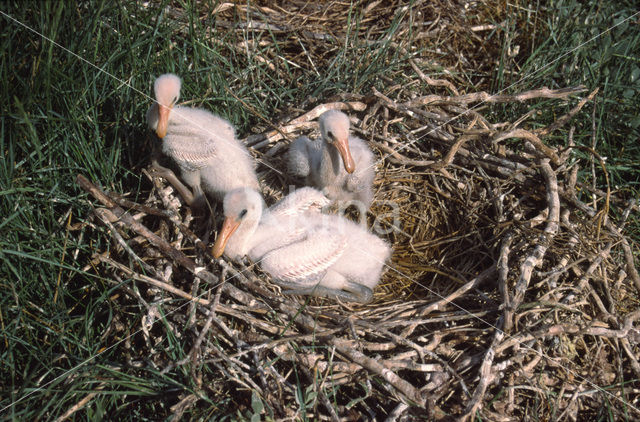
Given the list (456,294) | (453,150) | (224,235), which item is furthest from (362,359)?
(453,150)

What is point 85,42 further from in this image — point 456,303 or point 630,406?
point 630,406

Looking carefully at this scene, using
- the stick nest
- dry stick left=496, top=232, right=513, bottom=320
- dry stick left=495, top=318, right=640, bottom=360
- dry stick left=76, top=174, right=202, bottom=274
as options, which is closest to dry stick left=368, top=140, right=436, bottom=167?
the stick nest

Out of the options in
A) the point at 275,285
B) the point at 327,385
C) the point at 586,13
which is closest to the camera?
the point at 327,385

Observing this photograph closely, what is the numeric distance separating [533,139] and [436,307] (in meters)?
1.17

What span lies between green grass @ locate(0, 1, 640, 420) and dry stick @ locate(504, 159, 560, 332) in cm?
60

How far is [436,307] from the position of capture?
8.60ft

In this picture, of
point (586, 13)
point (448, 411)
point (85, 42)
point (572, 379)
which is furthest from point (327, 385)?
point (586, 13)

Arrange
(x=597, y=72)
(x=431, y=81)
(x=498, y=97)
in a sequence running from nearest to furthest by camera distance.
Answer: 1. (x=498, y=97)
2. (x=431, y=81)
3. (x=597, y=72)

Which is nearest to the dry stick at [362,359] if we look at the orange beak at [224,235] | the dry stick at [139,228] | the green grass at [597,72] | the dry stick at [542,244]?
the orange beak at [224,235]

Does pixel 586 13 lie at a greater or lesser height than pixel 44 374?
greater

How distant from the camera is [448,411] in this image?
2289mm

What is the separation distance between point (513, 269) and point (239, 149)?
1612mm

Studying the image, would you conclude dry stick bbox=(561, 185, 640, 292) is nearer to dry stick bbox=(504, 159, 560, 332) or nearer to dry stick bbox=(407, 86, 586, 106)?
dry stick bbox=(504, 159, 560, 332)

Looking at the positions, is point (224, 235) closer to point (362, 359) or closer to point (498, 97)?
point (362, 359)
